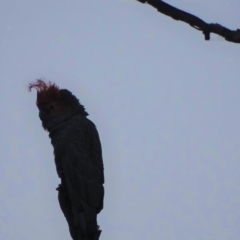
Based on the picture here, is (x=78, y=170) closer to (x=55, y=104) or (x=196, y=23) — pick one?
(x=55, y=104)

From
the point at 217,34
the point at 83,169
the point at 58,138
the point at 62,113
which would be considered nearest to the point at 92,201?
the point at 83,169

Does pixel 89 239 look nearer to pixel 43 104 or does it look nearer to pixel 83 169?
pixel 83 169

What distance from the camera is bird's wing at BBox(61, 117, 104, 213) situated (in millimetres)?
2838

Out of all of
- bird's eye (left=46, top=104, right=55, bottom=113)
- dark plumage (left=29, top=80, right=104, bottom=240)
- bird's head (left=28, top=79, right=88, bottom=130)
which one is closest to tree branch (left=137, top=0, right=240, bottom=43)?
dark plumage (left=29, top=80, right=104, bottom=240)

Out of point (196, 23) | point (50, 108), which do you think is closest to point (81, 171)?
point (50, 108)

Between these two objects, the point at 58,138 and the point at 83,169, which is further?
the point at 58,138

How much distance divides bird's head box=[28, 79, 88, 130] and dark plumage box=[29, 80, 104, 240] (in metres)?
0.02

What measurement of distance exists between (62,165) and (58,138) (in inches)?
9.3

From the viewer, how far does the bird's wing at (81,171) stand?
2838mm

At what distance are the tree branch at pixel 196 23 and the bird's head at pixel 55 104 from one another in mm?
1657

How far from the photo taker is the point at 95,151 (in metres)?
3.08

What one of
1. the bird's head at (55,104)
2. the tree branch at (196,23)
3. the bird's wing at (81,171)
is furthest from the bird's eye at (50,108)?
the tree branch at (196,23)

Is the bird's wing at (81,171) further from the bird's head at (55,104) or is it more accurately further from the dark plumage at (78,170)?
the bird's head at (55,104)

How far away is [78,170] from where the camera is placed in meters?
2.83
